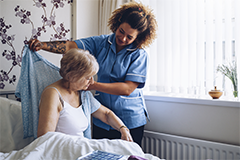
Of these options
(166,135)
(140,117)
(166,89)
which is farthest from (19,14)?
(166,135)

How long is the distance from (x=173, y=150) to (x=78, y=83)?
1.20 metres

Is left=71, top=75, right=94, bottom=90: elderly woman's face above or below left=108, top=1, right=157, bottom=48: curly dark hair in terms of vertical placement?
below

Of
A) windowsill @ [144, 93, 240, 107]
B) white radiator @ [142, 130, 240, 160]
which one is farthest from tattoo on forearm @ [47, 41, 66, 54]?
white radiator @ [142, 130, 240, 160]

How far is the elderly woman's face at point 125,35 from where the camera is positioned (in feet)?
4.93

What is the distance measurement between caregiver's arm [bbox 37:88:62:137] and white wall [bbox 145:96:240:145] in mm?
1155

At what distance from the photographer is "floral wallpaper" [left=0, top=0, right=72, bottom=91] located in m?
1.63

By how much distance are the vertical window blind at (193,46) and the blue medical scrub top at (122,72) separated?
58 centimetres

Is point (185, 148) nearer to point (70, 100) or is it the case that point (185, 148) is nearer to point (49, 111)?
point (70, 100)

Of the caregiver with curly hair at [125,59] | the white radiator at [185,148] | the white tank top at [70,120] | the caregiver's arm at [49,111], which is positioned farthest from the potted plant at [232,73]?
the caregiver's arm at [49,111]

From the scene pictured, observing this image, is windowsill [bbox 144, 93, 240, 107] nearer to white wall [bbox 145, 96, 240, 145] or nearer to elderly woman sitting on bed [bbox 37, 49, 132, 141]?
white wall [bbox 145, 96, 240, 145]

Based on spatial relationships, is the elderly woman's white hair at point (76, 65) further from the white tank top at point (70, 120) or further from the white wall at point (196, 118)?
the white wall at point (196, 118)

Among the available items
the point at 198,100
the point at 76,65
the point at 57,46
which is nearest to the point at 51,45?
the point at 57,46

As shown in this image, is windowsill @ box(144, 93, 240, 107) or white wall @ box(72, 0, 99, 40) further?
white wall @ box(72, 0, 99, 40)

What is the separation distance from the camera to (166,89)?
2.13 m
